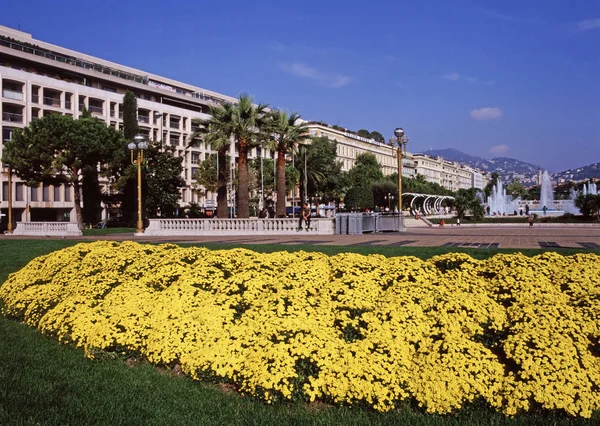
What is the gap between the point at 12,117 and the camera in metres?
60.2

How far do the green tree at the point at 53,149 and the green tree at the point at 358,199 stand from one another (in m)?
49.1

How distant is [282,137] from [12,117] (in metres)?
33.5

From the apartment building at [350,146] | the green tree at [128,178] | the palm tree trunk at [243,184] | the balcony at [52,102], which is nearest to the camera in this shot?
the palm tree trunk at [243,184]

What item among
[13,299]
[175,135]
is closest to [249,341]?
[13,299]

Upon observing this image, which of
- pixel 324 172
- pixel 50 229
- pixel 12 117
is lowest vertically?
pixel 50 229

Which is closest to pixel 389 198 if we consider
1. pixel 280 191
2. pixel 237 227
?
pixel 280 191

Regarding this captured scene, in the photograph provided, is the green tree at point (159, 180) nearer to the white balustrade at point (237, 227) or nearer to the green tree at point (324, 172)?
the white balustrade at point (237, 227)

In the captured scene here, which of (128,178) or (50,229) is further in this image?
(128,178)

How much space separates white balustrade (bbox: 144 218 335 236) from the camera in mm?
31641

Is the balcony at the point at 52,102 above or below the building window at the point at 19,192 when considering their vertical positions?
above

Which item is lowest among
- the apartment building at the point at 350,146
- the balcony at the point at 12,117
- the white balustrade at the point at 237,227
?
the white balustrade at the point at 237,227

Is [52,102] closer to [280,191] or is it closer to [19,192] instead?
[19,192]

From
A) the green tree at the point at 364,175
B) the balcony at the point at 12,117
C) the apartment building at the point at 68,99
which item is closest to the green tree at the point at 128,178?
the apartment building at the point at 68,99

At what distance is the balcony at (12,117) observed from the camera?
195 feet
